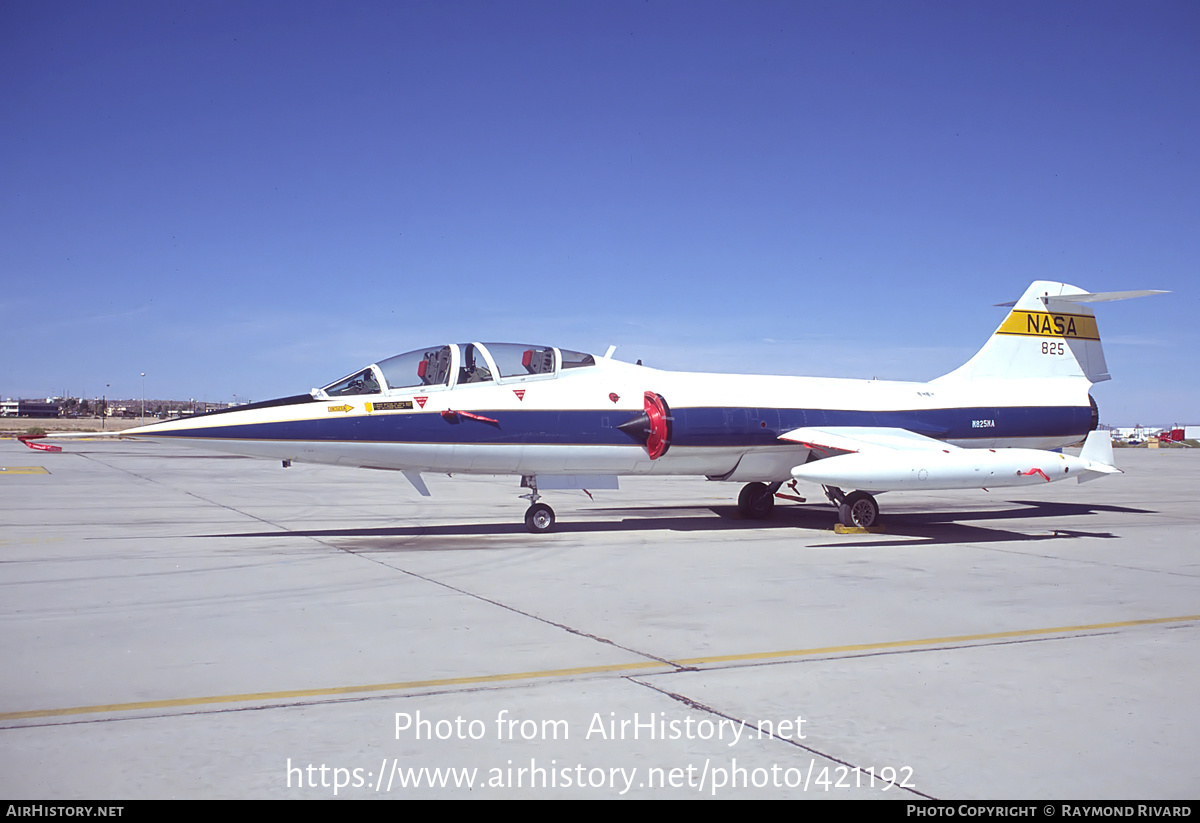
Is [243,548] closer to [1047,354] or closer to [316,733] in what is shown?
[316,733]

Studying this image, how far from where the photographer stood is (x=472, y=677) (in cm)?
595

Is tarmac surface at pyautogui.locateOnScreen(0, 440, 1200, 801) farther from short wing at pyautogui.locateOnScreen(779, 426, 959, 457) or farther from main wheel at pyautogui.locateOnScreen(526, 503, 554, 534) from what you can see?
short wing at pyautogui.locateOnScreen(779, 426, 959, 457)

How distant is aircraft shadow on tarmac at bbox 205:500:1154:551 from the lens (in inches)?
537

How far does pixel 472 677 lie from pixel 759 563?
6.02 m

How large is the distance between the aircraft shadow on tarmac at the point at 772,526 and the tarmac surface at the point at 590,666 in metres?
0.30

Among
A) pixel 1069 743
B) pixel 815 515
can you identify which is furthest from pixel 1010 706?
pixel 815 515

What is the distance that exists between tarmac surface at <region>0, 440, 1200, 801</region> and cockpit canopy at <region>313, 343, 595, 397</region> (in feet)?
7.56

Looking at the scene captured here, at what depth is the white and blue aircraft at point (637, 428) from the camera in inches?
499

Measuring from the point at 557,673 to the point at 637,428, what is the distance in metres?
8.46

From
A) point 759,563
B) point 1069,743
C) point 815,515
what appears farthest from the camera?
point 815,515

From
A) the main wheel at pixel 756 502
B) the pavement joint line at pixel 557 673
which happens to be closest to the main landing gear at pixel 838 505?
the main wheel at pixel 756 502

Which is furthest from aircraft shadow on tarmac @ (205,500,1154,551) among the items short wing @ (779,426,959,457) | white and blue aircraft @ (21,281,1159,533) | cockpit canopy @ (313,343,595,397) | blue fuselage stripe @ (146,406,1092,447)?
cockpit canopy @ (313,343,595,397)

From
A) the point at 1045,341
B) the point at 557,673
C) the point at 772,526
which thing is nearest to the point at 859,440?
the point at 772,526

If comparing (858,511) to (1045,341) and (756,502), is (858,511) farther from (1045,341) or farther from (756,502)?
(1045,341)
